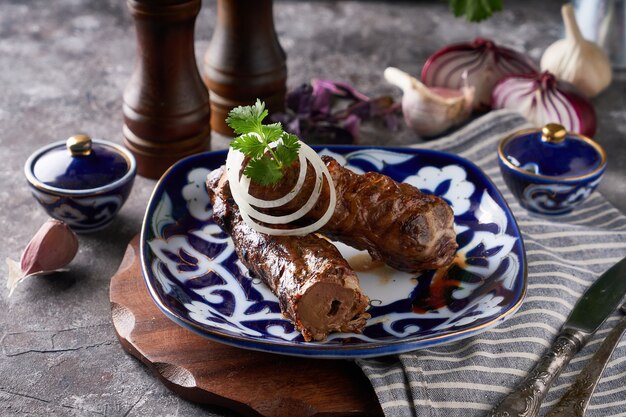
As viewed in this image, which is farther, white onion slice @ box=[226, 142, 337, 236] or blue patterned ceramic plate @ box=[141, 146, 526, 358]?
white onion slice @ box=[226, 142, 337, 236]

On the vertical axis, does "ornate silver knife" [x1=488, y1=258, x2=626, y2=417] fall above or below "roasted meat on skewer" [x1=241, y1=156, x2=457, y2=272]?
below

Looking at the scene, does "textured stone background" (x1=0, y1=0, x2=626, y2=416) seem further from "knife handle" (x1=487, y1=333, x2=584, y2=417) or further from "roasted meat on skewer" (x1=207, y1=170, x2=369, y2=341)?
"knife handle" (x1=487, y1=333, x2=584, y2=417)

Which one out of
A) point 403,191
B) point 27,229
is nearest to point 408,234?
point 403,191

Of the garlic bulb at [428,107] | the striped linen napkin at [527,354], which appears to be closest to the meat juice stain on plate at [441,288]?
the striped linen napkin at [527,354]

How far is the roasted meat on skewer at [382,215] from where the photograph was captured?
2849 millimetres

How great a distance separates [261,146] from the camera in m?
2.78

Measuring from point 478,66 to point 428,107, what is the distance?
0.59 m

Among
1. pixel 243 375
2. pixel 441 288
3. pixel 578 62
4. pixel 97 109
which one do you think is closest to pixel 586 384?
pixel 441 288

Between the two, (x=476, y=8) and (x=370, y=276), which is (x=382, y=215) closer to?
(x=370, y=276)

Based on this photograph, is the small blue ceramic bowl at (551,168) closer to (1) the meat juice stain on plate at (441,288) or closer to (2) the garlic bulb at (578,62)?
(1) the meat juice stain on plate at (441,288)

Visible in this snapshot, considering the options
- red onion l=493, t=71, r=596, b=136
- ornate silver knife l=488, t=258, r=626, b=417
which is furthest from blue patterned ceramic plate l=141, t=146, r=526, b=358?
red onion l=493, t=71, r=596, b=136

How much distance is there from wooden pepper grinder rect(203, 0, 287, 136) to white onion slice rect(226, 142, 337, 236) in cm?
132

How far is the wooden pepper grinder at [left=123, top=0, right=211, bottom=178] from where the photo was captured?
140 inches

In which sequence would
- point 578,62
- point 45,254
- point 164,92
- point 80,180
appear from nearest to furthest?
point 45,254 < point 80,180 < point 164,92 < point 578,62
